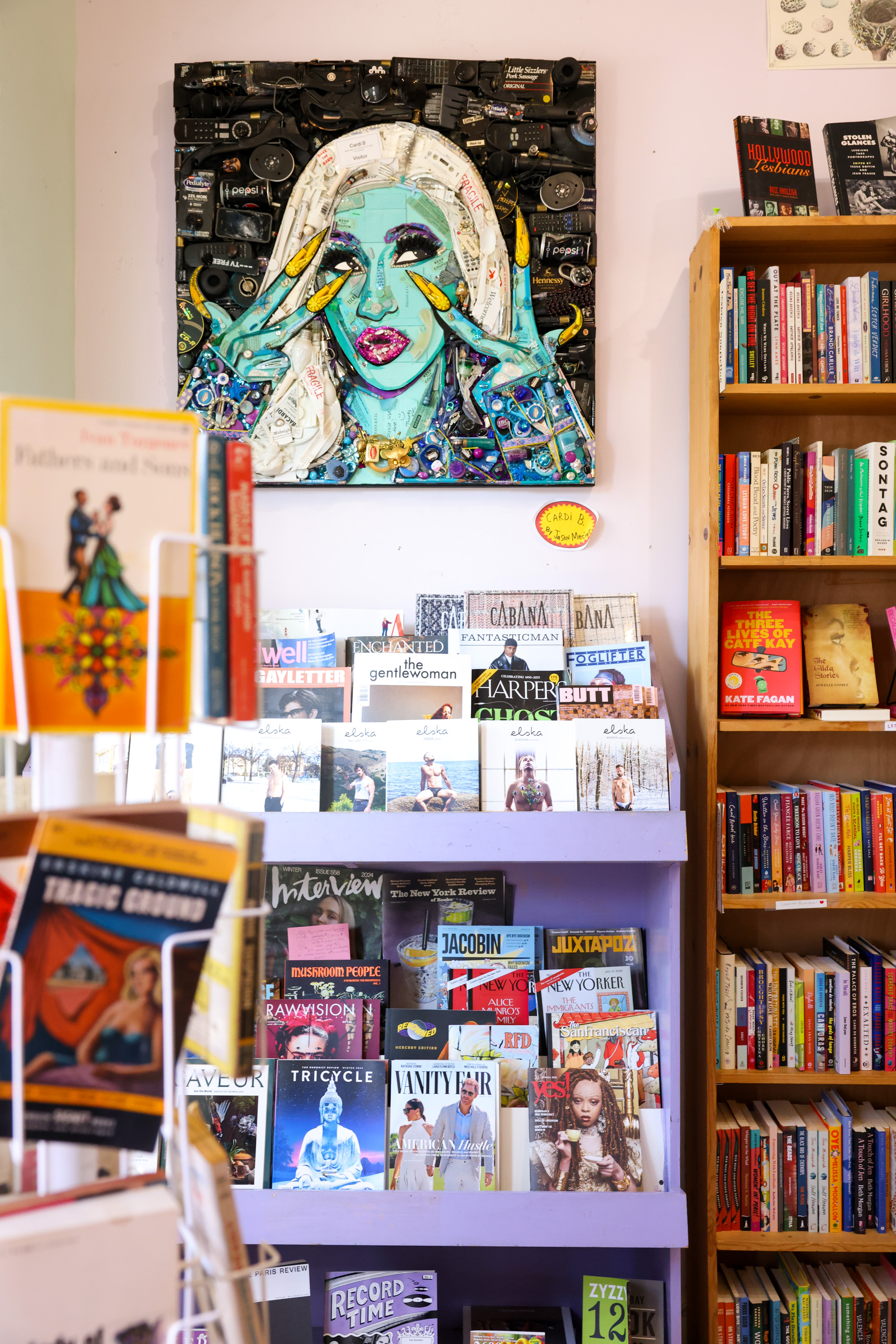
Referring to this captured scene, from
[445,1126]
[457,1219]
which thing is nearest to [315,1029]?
[445,1126]

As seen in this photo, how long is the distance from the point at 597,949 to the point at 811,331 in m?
1.36

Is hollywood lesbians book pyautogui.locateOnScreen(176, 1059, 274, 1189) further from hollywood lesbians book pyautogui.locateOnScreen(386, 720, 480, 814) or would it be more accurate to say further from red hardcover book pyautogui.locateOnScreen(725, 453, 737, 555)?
red hardcover book pyautogui.locateOnScreen(725, 453, 737, 555)

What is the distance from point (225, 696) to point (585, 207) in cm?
174

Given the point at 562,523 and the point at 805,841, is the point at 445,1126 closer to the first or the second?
the point at 805,841

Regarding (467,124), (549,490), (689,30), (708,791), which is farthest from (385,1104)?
(689,30)


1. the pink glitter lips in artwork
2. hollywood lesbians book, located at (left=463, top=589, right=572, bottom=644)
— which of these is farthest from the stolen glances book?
hollywood lesbians book, located at (left=463, top=589, right=572, bottom=644)

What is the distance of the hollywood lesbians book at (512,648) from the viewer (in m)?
1.93

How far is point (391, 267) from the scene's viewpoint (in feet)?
6.74

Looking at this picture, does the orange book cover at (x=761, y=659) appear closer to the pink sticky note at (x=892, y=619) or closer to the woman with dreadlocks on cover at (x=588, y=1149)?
the pink sticky note at (x=892, y=619)

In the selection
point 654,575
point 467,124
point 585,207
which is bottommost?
point 654,575

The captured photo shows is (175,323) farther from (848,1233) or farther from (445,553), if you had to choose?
(848,1233)

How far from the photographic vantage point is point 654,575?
2111mm

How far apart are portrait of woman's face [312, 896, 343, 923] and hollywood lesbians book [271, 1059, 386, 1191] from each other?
1.04ft

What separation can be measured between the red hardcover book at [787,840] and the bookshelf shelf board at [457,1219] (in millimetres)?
641
